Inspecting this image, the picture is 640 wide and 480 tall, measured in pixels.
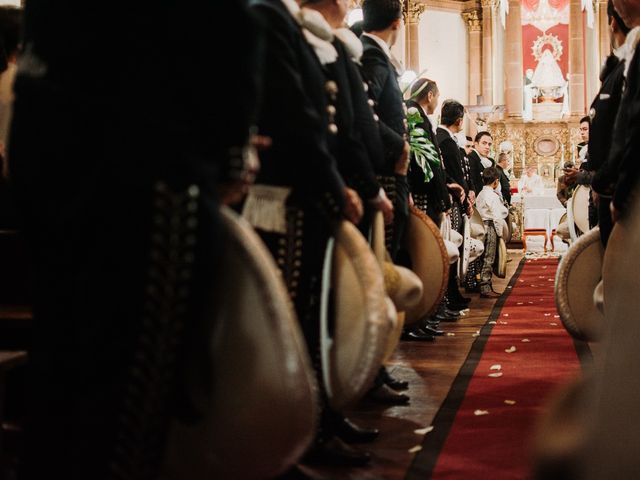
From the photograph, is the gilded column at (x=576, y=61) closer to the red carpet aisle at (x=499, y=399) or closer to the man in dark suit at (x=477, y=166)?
the man in dark suit at (x=477, y=166)

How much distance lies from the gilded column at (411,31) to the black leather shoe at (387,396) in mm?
20070

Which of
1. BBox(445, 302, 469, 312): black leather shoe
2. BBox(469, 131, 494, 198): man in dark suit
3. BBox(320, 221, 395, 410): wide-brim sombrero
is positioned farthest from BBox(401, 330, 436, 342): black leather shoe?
BBox(320, 221, 395, 410): wide-brim sombrero

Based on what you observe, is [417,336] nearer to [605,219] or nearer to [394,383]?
[394,383]

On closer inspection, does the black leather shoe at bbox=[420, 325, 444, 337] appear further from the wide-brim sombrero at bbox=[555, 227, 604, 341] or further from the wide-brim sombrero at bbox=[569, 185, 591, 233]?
the wide-brim sombrero at bbox=[555, 227, 604, 341]

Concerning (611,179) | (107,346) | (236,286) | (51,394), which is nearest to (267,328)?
(236,286)

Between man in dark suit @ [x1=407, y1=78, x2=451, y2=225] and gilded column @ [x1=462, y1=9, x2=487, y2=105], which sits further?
gilded column @ [x1=462, y1=9, x2=487, y2=105]

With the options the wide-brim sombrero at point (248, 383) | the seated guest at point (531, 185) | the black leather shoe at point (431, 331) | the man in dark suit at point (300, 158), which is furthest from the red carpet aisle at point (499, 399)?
the seated guest at point (531, 185)

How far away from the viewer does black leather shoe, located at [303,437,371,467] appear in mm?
2980

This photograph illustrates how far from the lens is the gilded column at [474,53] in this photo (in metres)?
24.8

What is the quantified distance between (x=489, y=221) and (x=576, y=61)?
51.3 feet

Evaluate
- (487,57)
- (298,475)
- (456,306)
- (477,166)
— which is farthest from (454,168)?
(487,57)

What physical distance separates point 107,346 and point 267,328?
282mm

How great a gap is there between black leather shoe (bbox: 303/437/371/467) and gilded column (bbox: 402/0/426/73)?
69.7ft

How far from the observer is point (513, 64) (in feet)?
78.2
